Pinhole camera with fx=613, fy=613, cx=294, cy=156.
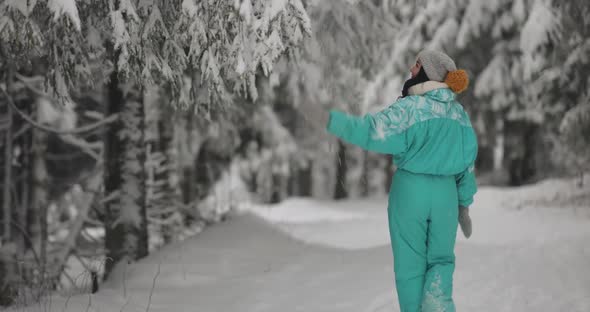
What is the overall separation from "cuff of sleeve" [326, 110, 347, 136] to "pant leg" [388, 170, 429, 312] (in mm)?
679

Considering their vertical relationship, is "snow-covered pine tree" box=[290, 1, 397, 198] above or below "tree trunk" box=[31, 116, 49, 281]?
above

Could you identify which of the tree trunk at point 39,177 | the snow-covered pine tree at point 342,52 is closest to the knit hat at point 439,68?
the snow-covered pine tree at point 342,52

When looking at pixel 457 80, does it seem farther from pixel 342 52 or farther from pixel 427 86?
pixel 342 52

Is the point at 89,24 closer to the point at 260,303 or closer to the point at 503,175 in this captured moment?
the point at 260,303

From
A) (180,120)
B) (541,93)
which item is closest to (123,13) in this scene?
(180,120)

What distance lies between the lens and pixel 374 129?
3.38 metres

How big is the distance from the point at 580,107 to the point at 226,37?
710cm

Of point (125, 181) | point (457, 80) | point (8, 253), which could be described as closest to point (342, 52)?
point (457, 80)

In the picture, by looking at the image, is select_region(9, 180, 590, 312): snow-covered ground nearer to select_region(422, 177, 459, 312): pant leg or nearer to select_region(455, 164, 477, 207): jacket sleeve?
select_region(422, 177, 459, 312): pant leg

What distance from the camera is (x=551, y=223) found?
9.70 metres

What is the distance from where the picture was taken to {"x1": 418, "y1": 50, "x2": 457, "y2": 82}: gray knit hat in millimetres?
3758

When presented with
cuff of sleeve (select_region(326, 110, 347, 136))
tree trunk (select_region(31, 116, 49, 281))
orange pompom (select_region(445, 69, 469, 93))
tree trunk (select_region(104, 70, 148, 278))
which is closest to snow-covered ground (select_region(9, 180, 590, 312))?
tree trunk (select_region(104, 70, 148, 278))

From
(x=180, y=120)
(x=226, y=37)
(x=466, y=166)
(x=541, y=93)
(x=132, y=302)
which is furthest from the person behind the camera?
(x=541, y=93)

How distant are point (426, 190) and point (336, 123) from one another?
80 cm
